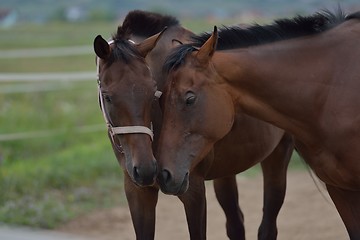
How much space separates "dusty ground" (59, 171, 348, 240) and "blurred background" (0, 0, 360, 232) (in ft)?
0.86

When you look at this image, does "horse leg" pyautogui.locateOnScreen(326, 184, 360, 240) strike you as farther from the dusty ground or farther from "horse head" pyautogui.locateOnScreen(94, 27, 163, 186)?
the dusty ground

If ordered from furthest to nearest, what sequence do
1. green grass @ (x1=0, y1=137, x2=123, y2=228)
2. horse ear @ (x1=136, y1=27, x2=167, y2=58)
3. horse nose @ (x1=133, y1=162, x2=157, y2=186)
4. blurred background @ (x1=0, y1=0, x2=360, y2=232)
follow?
blurred background @ (x1=0, y1=0, x2=360, y2=232) → green grass @ (x1=0, y1=137, x2=123, y2=228) → horse ear @ (x1=136, y1=27, x2=167, y2=58) → horse nose @ (x1=133, y1=162, x2=157, y2=186)

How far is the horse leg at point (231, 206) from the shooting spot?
544cm

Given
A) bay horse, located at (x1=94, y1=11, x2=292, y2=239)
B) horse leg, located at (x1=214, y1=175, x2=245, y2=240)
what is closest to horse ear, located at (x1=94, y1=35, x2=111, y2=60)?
bay horse, located at (x1=94, y1=11, x2=292, y2=239)

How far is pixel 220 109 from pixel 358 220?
110 centimetres

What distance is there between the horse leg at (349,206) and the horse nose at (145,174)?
1.06 metres

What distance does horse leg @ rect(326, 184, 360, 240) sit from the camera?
4.27m

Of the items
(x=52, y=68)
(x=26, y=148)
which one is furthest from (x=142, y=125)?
(x=52, y=68)

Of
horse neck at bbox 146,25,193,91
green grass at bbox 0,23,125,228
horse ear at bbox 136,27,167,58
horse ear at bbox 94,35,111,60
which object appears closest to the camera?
horse ear at bbox 94,35,111,60

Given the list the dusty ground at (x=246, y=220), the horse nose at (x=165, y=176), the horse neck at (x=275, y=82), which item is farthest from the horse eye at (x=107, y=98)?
the dusty ground at (x=246, y=220)

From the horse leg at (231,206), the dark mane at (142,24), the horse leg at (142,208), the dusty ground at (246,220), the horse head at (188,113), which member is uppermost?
the dark mane at (142,24)

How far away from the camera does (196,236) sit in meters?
4.36

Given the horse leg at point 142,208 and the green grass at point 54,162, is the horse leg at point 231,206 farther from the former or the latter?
the green grass at point 54,162

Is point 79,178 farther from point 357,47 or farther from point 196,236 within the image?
point 357,47
